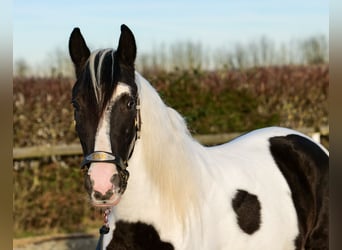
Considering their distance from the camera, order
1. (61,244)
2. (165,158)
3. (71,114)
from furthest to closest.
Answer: (71,114) < (61,244) < (165,158)

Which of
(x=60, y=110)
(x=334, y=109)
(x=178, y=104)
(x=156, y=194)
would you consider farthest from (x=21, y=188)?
(x=334, y=109)

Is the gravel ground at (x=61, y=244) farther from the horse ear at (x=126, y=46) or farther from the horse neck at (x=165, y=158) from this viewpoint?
the horse ear at (x=126, y=46)

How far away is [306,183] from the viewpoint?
4.17 meters

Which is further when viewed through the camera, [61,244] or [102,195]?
[61,244]

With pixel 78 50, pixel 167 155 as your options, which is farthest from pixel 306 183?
pixel 78 50

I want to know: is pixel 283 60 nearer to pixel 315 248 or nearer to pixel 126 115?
pixel 315 248

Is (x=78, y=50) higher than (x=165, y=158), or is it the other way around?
(x=78, y=50)

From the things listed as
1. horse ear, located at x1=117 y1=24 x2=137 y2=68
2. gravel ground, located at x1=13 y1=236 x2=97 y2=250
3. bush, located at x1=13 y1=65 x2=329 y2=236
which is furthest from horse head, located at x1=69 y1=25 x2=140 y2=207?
bush, located at x1=13 y1=65 x2=329 y2=236

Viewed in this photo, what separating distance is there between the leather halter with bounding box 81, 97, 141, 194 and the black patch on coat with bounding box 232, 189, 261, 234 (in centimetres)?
86

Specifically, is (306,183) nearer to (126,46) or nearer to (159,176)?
(159,176)

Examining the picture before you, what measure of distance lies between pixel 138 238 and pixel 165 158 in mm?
415

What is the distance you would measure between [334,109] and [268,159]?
3379 millimetres

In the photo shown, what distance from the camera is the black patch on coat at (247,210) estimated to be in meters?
3.39

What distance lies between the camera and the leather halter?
8.29 ft
